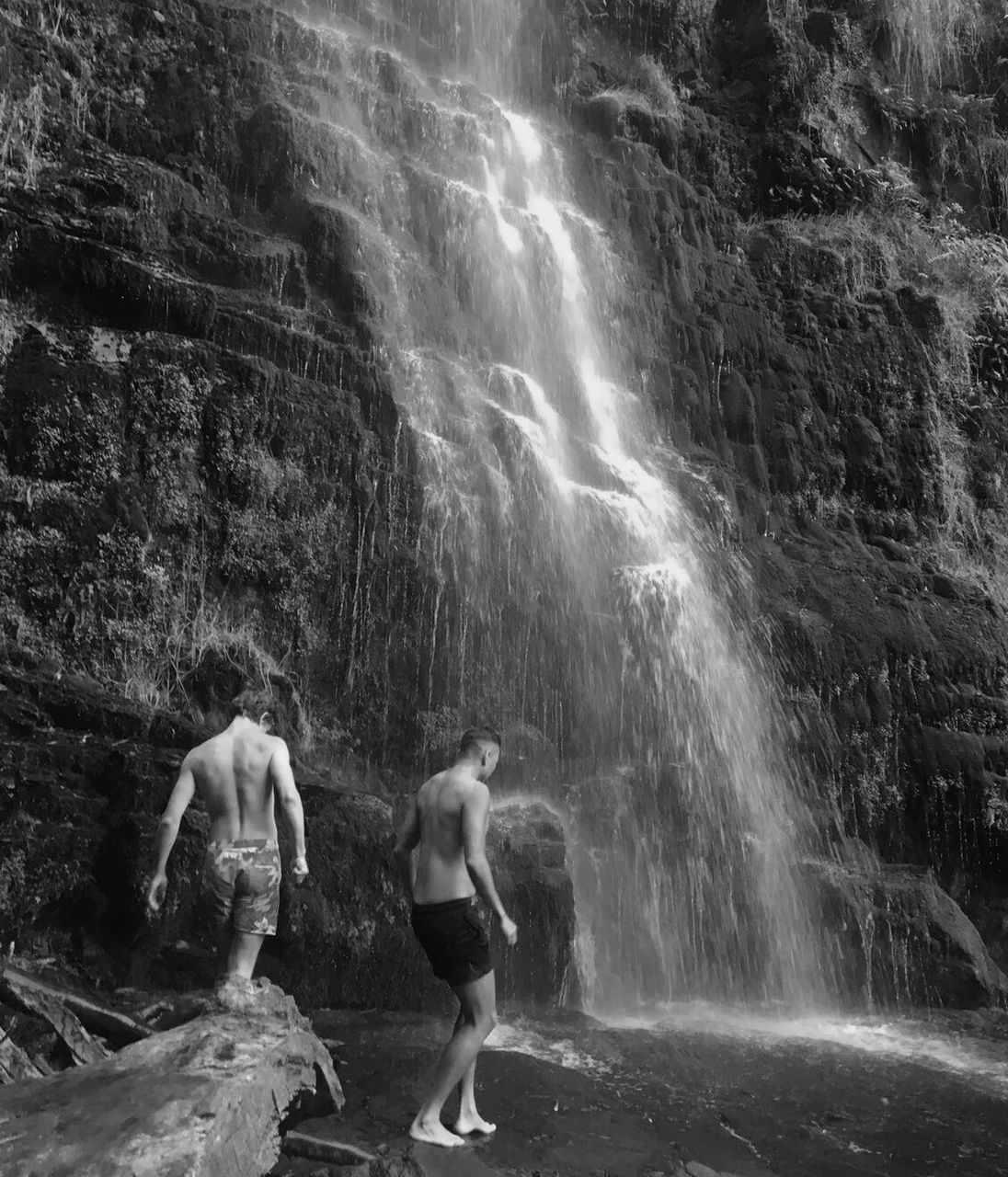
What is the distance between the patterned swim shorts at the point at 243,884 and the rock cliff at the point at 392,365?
81.8 inches

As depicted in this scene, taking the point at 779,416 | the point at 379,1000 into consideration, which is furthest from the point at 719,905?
the point at 779,416

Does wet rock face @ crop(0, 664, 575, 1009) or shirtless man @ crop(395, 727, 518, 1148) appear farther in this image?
wet rock face @ crop(0, 664, 575, 1009)

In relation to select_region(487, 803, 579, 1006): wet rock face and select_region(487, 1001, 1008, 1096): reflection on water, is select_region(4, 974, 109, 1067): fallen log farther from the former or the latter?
select_region(487, 803, 579, 1006): wet rock face

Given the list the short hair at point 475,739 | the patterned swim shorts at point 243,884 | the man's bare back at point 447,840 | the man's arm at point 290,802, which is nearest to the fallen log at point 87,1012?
the patterned swim shorts at point 243,884

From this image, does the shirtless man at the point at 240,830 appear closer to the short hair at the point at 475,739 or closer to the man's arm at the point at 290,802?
the man's arm at the point at 290,802

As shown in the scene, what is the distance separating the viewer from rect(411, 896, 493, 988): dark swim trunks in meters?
4.78

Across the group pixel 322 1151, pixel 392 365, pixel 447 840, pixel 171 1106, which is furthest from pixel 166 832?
pixel 392 365

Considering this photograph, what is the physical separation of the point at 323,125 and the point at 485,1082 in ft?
40.0

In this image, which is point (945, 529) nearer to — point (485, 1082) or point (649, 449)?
point (649, 449)

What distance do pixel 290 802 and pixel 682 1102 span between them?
291 centimetres

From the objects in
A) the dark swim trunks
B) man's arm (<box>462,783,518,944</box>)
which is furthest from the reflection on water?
man's arm (<box>462,783,518,944</box>)

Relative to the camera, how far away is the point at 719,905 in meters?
10.1

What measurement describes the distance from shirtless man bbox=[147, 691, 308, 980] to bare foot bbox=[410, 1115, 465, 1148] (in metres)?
1.07

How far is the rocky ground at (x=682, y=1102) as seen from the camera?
511cm
